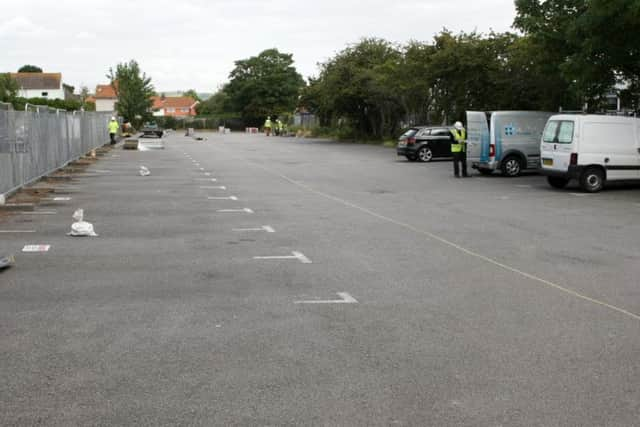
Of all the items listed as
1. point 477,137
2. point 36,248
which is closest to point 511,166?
point 477,137

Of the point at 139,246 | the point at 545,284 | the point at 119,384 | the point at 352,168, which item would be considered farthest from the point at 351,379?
the point at 352,168

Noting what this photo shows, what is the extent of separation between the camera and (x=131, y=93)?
86688 millimetres

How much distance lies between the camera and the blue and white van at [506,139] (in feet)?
82.4

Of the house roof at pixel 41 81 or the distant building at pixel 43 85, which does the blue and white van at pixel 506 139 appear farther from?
the house roof at pixel 41 81

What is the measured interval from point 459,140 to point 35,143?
12.2 metres

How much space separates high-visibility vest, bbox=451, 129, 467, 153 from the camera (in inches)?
976

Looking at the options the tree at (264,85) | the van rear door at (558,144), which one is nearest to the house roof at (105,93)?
the tree at (264,85)

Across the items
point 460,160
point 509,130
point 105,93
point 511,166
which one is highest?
point 105,93

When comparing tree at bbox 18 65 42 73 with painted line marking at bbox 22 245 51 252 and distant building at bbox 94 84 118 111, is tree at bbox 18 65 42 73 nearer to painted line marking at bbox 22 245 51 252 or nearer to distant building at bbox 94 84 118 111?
distant building at bbox 94 84 118 111

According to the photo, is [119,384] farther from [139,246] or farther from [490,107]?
[490,107]

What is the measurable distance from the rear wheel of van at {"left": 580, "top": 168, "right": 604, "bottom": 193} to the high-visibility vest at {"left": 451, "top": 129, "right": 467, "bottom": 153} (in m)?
5.37

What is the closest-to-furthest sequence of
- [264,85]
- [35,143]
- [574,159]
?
[574,159] → [35,143] → [264,85]

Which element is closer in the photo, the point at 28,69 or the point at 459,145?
the point at 459,145

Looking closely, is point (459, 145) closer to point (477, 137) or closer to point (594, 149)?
point (477, 137)
